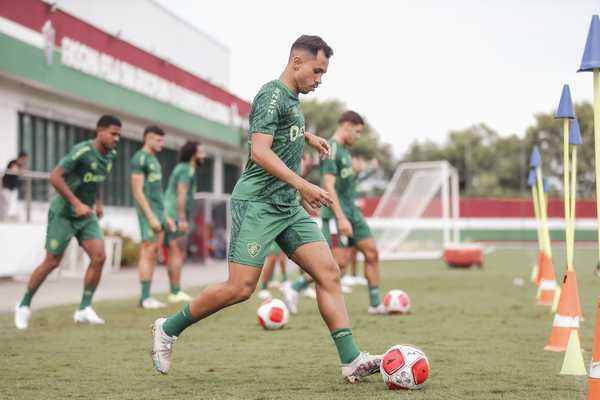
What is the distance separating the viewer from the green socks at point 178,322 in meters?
5.60

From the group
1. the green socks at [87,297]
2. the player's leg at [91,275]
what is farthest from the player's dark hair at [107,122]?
the green socks at [87,297]

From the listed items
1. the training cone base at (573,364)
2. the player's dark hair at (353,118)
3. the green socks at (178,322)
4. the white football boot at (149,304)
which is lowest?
the white football boot at (149,304)

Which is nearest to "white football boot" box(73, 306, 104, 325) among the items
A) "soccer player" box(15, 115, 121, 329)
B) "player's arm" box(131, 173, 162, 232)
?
"soccer player" box(15, 115, 121, 329)

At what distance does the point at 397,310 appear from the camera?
10117 mm

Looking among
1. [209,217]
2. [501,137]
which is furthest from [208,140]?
[501,137]

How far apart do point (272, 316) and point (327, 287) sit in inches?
124

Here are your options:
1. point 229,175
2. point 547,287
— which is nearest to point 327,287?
point 547,287

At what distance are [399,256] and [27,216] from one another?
50.5 ft

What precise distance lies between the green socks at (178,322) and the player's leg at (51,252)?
3599 mm

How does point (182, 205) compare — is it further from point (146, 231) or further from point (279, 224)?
point (279, 224)

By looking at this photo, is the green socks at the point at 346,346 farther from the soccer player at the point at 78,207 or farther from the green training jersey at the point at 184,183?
the green training jersey at the point at 184,183

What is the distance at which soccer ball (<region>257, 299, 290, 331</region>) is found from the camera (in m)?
8.57

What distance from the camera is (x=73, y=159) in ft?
28.9

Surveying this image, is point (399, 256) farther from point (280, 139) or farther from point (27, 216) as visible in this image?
point (280, 139)
